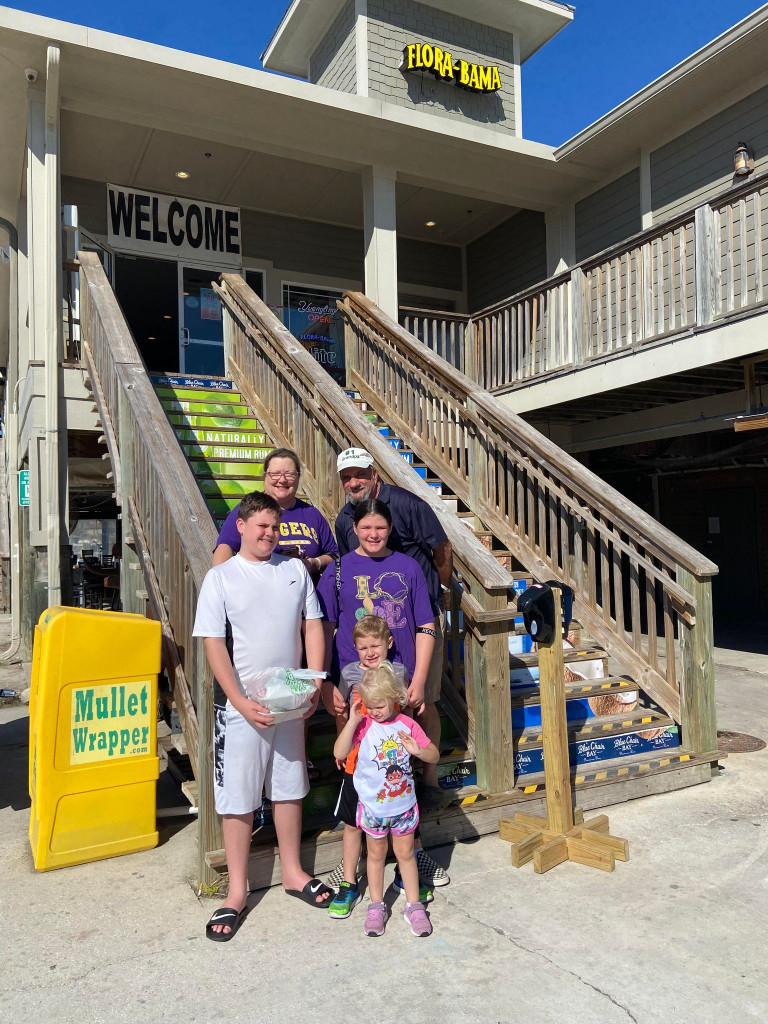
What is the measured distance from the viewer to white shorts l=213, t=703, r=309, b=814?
2.92 metres

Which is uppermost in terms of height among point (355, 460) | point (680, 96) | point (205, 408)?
point (680, 96)

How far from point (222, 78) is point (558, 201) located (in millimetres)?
5074

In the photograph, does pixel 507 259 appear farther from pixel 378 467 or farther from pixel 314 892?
pixel 314 892

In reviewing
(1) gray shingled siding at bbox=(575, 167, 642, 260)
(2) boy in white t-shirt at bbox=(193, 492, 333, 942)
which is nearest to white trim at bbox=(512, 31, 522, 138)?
(1) gray shingled siding at bbox=(575, 167, 642, 260)

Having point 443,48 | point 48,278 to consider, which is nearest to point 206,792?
point 48,278

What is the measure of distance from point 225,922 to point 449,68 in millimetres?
11595

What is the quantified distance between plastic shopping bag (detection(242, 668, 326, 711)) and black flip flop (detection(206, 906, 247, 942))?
756 millimetres

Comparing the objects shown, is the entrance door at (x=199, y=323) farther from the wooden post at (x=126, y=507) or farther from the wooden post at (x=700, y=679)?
the wooden post at (x=700, y=679)

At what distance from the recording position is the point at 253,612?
298 centimetres

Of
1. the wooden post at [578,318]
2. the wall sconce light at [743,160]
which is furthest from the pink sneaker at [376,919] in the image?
the wall sconce light at [743,160]

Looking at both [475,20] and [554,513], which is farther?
[475,20]

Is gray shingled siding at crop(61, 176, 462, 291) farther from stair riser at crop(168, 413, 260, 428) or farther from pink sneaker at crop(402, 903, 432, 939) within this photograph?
pink sneaker at crop(402, 903, 432, 939)

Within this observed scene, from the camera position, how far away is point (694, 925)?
2826 mm

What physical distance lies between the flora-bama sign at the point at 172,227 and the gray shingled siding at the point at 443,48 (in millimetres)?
2919
